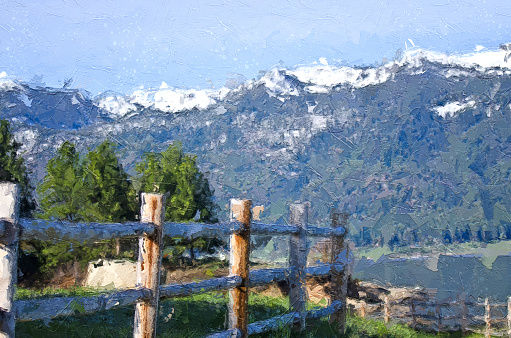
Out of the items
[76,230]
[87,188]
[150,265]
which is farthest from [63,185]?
[76,230]

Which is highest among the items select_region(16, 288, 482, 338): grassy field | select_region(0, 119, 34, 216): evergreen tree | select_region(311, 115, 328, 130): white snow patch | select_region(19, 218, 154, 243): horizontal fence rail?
select_region(311, 115, 328, 130): white snow patch

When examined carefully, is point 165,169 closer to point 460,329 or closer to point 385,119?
point 460,329

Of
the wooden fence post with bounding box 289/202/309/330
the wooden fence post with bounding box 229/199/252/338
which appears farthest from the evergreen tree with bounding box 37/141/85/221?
the wooden fence post with bounding box 229/199/252/338

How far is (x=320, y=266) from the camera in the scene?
506 cm

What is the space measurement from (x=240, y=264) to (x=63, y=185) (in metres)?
24.5

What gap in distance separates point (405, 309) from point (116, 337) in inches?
416

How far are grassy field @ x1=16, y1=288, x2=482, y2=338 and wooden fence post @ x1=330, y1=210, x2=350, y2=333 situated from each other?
0.69 feet

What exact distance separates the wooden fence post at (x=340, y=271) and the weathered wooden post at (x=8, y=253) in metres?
3.78

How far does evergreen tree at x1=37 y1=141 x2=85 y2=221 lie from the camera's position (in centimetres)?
2531

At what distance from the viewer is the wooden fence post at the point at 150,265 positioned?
9.31 feet

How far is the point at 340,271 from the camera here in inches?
211

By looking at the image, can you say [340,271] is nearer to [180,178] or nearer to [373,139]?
[180,178]

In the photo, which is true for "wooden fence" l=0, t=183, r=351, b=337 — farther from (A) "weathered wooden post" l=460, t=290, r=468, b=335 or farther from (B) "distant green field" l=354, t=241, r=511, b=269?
(A) "weathered wooden post" l=460, t=290, r=468, b=335

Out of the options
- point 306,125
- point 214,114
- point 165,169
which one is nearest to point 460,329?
point 165,169
